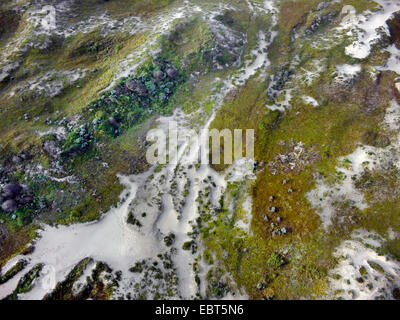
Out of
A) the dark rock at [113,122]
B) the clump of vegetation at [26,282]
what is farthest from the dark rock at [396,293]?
the dark rock at [113,122]

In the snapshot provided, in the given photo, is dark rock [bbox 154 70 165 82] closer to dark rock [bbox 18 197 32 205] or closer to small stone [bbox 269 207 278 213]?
dark rock [bbox 18 197 32 205]

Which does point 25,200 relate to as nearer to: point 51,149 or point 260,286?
point 51,149

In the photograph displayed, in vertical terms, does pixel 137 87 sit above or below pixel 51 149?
above

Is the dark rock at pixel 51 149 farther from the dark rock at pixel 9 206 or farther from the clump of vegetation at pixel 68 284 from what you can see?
the clump of vegetation at pixel 68 284

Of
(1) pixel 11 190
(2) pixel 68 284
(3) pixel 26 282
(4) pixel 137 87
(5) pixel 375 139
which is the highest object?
(4) pixel 137 87

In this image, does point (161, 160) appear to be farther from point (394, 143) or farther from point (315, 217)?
point (394, 143)

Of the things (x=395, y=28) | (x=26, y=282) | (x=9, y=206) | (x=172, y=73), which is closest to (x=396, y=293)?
(x=26, y=282)
